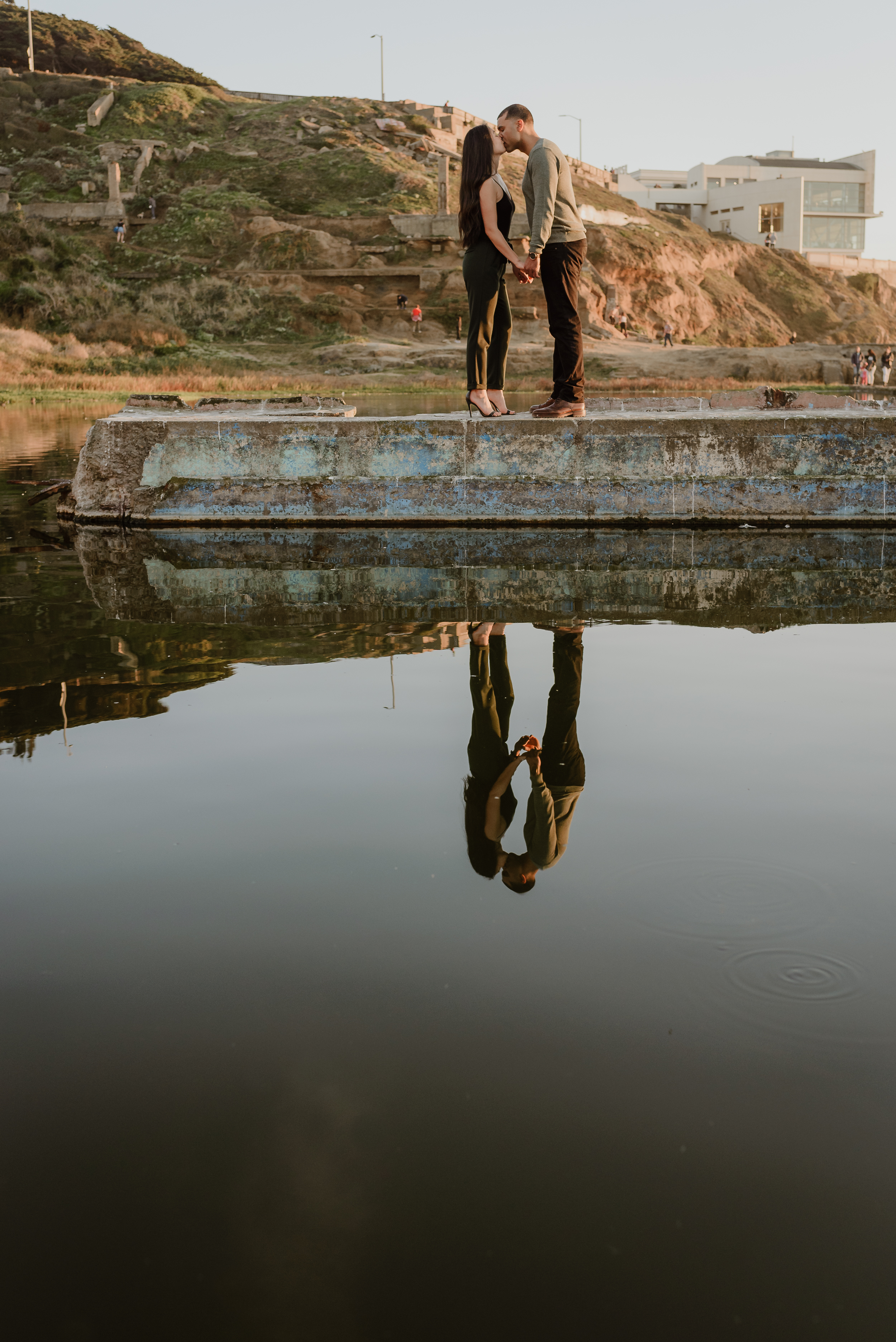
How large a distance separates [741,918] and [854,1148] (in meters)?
0.65

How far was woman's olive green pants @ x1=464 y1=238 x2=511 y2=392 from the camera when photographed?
7.04 m

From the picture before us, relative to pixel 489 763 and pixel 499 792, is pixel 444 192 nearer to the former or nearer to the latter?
pixel 489 763

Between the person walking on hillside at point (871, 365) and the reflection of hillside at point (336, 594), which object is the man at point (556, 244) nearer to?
the reflection of hillside at point (336, 594)

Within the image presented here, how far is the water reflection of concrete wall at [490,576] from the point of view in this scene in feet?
16.8

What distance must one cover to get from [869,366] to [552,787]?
164ft

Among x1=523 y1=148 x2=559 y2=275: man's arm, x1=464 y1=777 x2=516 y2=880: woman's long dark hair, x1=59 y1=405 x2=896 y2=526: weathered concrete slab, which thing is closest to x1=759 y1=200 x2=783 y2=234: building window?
x1=59 y1=405 x2=896 y2=526: weathered concrete slab

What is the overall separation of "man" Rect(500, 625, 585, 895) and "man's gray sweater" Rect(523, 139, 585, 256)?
385 cm

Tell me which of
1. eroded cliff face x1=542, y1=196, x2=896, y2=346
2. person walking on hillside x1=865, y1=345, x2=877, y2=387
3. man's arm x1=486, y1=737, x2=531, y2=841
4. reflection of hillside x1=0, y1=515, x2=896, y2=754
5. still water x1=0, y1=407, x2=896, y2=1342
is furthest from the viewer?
eroded cliff face x1=542, y1=196, x2=896, y2=346

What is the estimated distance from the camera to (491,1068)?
5.43 ft

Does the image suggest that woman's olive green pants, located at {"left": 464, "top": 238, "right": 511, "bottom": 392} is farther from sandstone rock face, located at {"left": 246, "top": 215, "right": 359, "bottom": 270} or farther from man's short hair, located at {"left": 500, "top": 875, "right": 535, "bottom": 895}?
sandstone rock face, located at {"left": 246, "top": 215, "right": 359, "bottom": 270}

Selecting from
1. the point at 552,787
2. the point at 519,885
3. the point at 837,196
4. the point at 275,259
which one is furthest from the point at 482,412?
the point at 837,196

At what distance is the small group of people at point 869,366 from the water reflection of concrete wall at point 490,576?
38745 mm

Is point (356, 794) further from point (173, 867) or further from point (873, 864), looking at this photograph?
point (873, 864)

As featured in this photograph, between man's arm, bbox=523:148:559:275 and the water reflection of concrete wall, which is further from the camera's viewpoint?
man's arm, bbox=523:148:559:275
